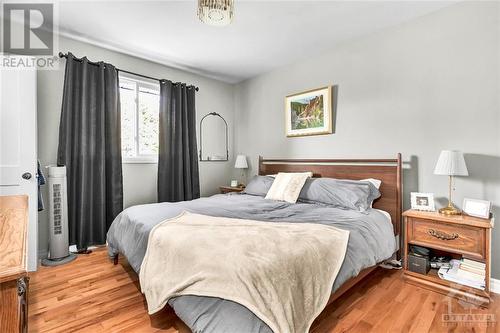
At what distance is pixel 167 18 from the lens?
2562 mm

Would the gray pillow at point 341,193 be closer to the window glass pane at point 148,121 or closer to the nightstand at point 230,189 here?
the nightstand at point 230,189

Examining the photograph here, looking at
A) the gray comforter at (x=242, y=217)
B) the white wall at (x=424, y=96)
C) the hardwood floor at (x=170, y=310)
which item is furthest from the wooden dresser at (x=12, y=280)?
the white wall at (x=424, y=96)

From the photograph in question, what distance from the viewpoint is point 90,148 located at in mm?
2953

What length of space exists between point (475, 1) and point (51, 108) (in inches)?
172

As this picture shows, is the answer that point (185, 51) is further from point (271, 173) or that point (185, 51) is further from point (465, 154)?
point (465, 154)

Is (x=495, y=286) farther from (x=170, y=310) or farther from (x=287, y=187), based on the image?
(x=170, y=310)

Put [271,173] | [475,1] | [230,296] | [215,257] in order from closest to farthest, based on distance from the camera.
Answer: [230,296] → [215,257] → [475,1] → [271,173]

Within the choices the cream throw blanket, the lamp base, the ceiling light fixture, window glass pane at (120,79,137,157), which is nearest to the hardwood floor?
the cream throw blanket

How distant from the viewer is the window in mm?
3416

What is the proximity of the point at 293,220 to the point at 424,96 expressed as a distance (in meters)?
1.84

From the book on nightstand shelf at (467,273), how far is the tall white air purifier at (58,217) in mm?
3624

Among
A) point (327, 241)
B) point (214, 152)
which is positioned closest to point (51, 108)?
point (214, 152)

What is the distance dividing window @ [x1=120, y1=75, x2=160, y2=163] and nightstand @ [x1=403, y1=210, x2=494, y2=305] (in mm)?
3253

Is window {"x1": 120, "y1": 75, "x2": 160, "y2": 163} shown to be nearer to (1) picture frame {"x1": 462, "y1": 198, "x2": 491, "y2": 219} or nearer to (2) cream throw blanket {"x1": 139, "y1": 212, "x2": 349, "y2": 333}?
(2) cream throw blanket {"x1": 139, "y1": 212, "x2": 349, "y2": 333}
